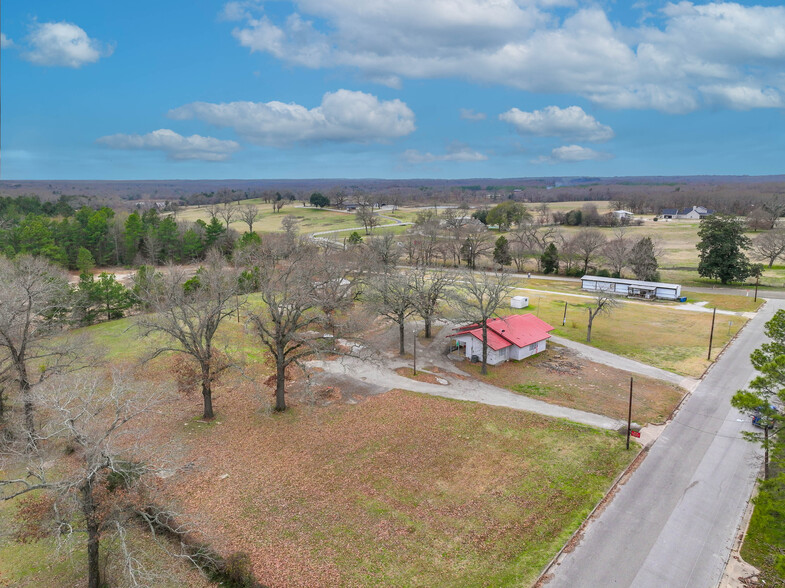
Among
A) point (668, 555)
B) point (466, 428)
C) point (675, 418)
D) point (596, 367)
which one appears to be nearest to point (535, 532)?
point (668, 555)

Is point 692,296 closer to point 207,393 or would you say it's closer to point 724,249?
point 724,249

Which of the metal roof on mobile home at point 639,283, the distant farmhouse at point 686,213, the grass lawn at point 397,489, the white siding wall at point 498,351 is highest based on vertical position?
the distant farmhouse at point 686,213

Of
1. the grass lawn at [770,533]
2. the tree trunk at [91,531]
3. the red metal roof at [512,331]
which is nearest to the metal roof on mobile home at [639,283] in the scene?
the red metal roof at [512,331]

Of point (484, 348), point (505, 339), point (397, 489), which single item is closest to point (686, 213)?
point (505, 339)

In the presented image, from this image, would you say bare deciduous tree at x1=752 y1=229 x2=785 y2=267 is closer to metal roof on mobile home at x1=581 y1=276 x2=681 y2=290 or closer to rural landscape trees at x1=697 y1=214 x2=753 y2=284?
rural landscape trees at x1=697 y1=214 x2=753 y2=284

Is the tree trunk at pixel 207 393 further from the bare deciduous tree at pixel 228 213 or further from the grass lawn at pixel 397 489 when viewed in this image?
the bare deciduous tree at pixel 228 213

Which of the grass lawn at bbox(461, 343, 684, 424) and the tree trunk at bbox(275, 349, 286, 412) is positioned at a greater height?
the tree trunk at bbox(275, 349, 286, 412)

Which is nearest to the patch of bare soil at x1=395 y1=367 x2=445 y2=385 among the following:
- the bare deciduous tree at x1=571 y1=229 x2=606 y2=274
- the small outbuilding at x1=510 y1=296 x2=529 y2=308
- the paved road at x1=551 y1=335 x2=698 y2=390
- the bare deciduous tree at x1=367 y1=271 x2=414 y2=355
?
the bare deciduous tree at x1=367 y1=271 x2=414 y2=355
